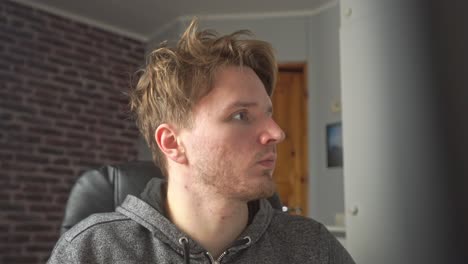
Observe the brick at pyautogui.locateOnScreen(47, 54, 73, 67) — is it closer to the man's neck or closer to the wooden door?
the wooden door

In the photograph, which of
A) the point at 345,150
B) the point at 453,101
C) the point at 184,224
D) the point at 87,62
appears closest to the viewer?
the point at 453,101

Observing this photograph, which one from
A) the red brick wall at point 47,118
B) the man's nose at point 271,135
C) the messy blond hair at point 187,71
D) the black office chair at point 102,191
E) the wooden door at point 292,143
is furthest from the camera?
the wooden door at point 292,143

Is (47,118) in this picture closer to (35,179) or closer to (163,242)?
(35,179)

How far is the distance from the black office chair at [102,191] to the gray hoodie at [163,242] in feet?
0.55

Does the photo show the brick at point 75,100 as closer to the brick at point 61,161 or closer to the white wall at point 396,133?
the brick at point 61,161

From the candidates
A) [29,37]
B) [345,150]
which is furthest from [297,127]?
[345,150]

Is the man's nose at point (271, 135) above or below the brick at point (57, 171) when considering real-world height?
above

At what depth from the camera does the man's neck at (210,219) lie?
1.01 m

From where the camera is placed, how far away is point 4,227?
3.74 m

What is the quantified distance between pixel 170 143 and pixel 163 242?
23 centimetres

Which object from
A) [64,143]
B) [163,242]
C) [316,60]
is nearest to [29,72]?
[64,143]

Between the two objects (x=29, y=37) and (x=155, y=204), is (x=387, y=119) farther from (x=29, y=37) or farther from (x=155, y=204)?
(x=29, y=37)

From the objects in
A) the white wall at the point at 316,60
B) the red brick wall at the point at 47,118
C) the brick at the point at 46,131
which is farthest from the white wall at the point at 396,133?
the brick at the point at 46,131

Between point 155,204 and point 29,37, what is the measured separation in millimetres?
3596
